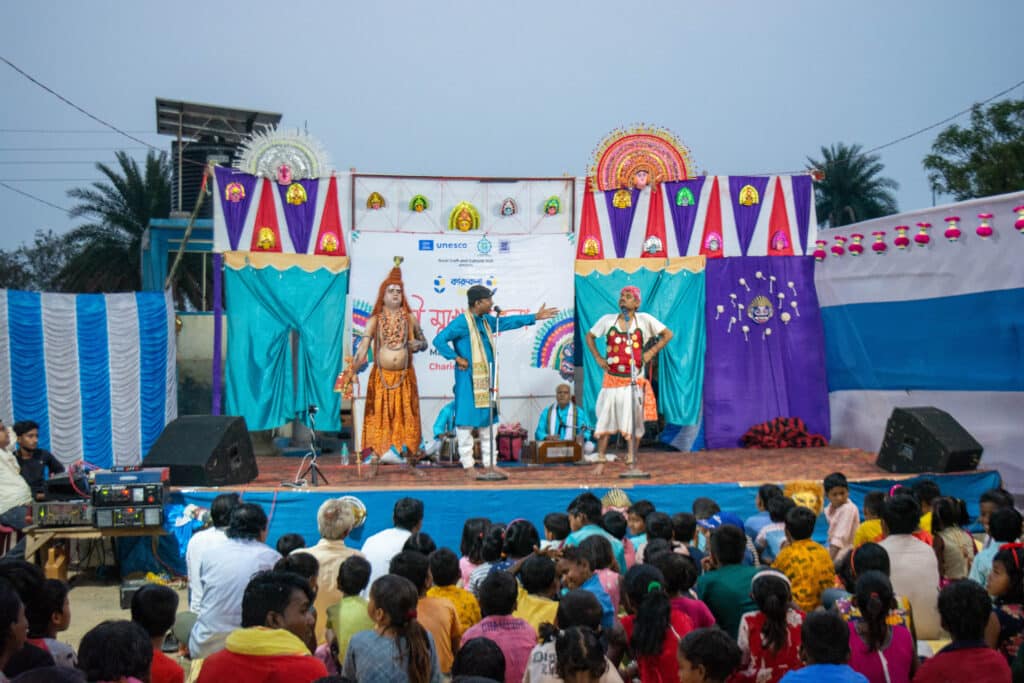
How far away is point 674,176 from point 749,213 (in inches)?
37.5

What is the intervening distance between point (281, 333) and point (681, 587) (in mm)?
8096

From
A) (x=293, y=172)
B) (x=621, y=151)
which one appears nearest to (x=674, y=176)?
(x=621, y=151)

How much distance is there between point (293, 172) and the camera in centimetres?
1130

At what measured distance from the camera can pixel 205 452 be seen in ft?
27.5

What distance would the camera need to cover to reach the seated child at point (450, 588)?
389cm

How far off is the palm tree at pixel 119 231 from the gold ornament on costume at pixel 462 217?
11.4 m

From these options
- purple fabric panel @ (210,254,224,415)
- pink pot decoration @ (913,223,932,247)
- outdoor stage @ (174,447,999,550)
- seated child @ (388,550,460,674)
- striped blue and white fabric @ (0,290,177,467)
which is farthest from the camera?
purple fabric panel @ (210,254,224,415)

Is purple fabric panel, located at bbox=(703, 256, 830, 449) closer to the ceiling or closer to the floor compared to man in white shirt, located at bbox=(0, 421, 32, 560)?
closer to the ceiling

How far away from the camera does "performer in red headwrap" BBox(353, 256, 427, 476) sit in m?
9.15

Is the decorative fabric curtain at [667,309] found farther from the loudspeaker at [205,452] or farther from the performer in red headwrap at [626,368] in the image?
the loudspeaker at [205,452]

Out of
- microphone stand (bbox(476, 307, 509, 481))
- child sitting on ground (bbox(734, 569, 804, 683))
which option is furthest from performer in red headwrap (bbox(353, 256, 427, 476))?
child sitting on ground (bbox(734, 569, 804, 683))

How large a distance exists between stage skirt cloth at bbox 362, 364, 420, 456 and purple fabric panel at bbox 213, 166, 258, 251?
2.92 m

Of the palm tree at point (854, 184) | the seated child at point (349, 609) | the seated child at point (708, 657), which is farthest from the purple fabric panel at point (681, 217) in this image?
the palm tree at point (854, 184)

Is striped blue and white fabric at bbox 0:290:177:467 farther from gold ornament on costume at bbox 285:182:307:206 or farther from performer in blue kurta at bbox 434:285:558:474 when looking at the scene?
performer in blue kurta at bbox 434:285:558:474
